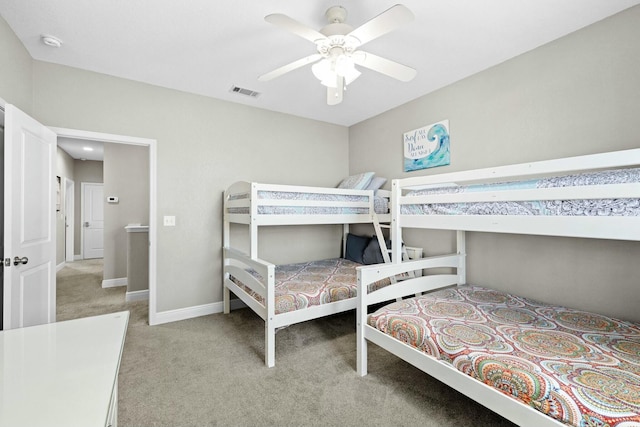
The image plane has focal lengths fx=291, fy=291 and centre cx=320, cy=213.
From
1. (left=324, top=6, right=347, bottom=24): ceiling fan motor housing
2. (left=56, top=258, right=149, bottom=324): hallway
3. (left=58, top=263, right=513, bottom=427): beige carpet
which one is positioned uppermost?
(left=324, top=6, right=347, bottom=24): ceiling fan motor housing

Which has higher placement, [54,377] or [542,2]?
[542,2]

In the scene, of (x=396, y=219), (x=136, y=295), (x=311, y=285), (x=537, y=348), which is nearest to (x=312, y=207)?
(x=311, y=285)

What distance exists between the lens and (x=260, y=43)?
2213mm

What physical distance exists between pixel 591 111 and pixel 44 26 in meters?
3.84

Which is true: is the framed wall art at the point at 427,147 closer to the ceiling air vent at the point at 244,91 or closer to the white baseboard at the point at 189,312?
the ceiling air vent at the point at 244,91

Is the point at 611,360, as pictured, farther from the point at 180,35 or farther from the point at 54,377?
the point at 180,35

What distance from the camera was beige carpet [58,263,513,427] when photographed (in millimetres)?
1649

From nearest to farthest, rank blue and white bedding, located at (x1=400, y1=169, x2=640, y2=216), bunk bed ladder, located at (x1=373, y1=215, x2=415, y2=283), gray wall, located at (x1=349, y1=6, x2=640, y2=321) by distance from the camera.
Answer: blue and white bedding, located at (x1=400, y1=169, x2=640, y2=216), gray wall, located at (x1=349, y1=6, x2=640, y2=321), bunk bed ladder, located at (x1=373, y1=215, x2=415, y2=283)

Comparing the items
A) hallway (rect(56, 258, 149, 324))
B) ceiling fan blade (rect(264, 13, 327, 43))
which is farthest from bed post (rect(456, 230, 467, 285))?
hallway (rect(56, 258, 149, 324))

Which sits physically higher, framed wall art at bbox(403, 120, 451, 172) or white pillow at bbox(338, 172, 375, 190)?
framed wall art at bbox(403, 120, 451, 172)

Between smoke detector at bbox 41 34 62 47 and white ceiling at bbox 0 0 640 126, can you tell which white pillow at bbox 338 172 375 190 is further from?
smoke detector at bbox 41 34 62 47

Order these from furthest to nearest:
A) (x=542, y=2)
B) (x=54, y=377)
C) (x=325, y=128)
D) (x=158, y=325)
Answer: (x=325, y=128) → (x=158, y=325) → (x=542, y=2) → (x=54, y=377)

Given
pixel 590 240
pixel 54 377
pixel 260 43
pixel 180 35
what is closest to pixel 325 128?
pixel 260 43

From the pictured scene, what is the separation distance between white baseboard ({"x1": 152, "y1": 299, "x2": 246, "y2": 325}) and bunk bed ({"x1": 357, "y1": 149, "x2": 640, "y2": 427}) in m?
1.90
